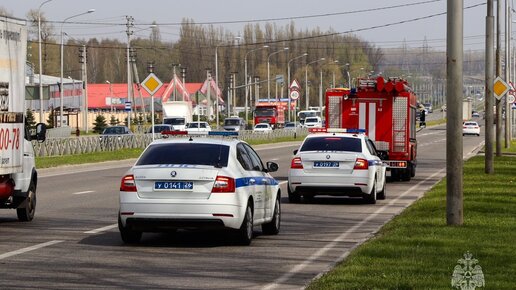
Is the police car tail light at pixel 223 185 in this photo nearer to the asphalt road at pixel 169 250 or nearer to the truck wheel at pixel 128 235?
the asphalt road at pixel 169 250

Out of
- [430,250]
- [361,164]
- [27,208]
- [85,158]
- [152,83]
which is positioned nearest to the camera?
[430,250]

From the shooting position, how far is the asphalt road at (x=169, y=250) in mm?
13055

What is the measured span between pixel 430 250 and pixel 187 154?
12.1ft

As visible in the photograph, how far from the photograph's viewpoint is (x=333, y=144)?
26875 mm

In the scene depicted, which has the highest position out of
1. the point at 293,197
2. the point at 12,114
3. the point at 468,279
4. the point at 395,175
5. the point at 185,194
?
the point at 12,114

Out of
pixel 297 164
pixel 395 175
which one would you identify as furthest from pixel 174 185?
pixel 395 175

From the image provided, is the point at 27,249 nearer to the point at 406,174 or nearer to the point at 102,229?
the point at 102,229

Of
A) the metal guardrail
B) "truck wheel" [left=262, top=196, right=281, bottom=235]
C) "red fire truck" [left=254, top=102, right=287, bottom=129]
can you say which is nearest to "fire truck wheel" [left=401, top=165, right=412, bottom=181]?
"truck wheel" [left=262, top=196, right=281, bottom=235]

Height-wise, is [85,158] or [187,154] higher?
[187,154]

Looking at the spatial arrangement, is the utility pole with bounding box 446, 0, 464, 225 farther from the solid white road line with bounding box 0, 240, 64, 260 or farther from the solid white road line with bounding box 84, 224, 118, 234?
the solid white road line with bounding box 0, 240, 64, 260

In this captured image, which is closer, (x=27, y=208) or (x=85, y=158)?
(x=27, y=208)

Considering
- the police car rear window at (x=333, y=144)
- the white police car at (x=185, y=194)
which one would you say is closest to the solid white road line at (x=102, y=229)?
the white police car at (x=185, y=194)

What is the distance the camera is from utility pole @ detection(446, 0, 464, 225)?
1845 centimetres

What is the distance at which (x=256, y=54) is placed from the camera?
199625 millimetres
